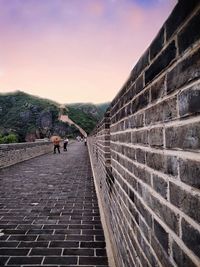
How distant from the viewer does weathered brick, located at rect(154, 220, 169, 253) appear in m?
1.10

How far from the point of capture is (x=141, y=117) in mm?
1616

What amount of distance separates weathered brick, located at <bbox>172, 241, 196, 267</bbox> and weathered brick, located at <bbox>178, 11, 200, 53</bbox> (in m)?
0.71

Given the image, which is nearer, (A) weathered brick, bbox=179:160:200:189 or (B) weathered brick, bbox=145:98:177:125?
(A) weathered brick, bbox=179:160:200:189

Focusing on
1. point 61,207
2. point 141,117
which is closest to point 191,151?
point 141,117

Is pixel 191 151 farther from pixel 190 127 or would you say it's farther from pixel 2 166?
pixel 2 166

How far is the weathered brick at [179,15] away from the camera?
0.85 m

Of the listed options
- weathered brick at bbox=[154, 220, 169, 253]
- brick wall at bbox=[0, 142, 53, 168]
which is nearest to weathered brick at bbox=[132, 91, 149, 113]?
weathered brick at bbox=[154, 220, 169, 253]

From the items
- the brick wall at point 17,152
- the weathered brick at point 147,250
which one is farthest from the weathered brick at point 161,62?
the brick wall at point 17,152

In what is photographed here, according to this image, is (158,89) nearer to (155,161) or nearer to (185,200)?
(155,161)

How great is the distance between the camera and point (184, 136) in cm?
92

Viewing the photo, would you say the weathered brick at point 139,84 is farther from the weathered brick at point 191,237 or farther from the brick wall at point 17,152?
the brick wall at point 17,152

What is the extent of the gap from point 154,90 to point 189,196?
24.3 inches

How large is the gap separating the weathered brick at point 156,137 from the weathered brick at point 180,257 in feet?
1.42

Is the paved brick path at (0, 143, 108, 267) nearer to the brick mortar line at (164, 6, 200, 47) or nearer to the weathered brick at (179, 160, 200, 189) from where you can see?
the weathered brick at (179, 160, 200, 189)
